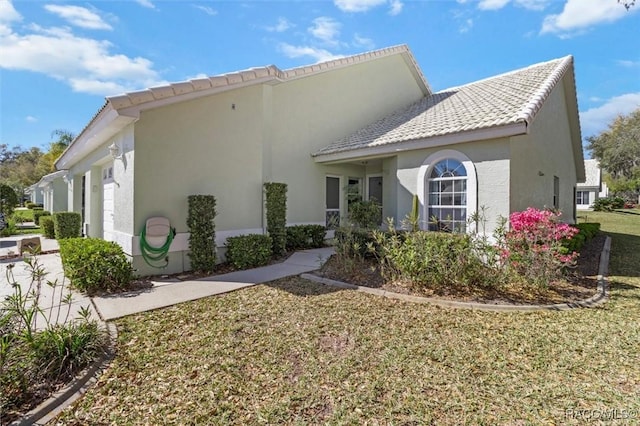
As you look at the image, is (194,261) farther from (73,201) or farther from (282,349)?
(73,201)

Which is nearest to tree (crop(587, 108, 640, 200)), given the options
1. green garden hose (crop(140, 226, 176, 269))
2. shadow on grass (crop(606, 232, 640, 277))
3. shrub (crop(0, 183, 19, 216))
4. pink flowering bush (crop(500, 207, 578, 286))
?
shadow on grass (crop(606, 232, 640, 277))

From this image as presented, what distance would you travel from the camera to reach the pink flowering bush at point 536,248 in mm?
6781

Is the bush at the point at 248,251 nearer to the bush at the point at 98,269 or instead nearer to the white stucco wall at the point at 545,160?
the bush at the point at 98,269

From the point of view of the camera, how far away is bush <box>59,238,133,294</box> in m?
6.99

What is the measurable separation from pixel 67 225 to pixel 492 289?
58.3 feet

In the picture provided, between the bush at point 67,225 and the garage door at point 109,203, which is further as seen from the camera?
the bush at point 67,225

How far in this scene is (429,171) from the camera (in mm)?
10609

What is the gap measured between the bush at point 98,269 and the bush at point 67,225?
9355mm

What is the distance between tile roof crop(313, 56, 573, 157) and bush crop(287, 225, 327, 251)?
3.25m

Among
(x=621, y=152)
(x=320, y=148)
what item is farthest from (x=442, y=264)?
(x=621, y=152)

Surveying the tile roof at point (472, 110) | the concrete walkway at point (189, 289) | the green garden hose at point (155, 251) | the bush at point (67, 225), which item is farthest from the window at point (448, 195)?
the bush at point (67, 225)

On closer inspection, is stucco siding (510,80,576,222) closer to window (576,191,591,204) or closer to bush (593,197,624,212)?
bush (593,197,624,212)

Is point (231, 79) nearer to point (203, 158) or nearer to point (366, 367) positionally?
point (203, 158)

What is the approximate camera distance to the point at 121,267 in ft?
24.0
